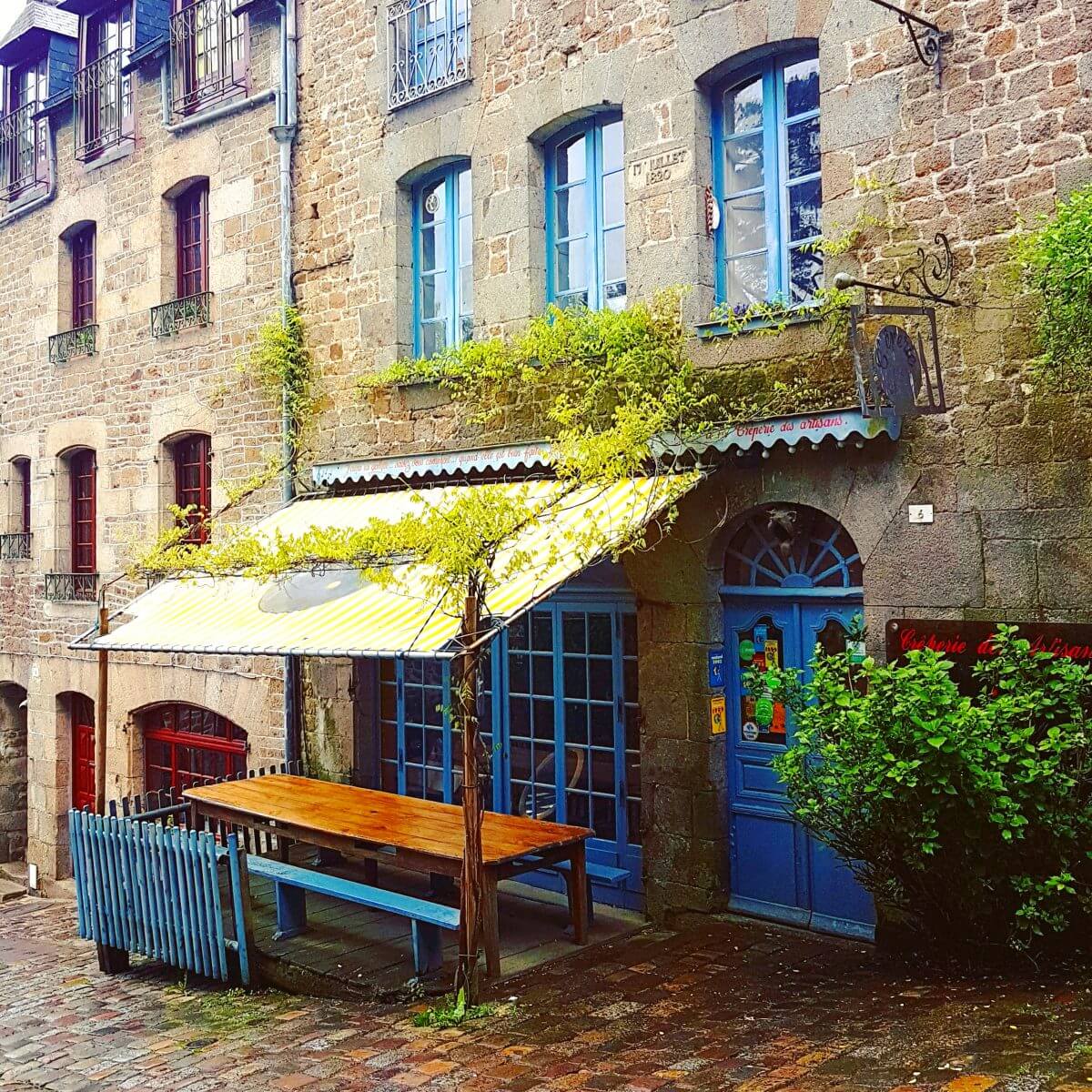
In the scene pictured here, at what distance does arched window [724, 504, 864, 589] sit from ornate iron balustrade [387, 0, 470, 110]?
164 inches

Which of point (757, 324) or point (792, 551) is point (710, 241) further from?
point (792, 551)

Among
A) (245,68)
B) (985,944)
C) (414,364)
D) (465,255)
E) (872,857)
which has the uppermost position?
(245,68)

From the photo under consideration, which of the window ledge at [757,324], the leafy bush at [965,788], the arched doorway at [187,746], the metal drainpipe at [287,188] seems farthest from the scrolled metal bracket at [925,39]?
the arched doorway at [187,746]

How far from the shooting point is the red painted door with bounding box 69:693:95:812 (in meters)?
13.2

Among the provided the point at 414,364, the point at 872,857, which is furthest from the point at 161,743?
the point at 872,857

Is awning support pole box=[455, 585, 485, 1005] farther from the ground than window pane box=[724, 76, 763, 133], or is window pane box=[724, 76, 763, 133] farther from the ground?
window pane box=[724, 76, 763, 133]

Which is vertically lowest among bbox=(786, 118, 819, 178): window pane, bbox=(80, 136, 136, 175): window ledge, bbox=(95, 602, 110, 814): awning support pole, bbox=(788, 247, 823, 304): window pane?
bbox=(95, 602, 110, 814): awning support pole

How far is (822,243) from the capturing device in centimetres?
696

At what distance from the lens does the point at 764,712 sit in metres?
6.97

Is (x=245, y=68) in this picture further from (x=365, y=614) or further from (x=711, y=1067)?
(x=711, y=1067)

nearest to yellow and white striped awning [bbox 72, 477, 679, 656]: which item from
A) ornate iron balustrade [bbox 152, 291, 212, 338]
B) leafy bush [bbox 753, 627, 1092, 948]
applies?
leafy bush [bbox 753, 627, 1092, 948]

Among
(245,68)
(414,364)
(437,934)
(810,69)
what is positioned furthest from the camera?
(245,68)

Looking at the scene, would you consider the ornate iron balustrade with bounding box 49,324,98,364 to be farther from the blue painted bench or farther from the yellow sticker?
the yellow sticker

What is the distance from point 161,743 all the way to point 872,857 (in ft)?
26.8
